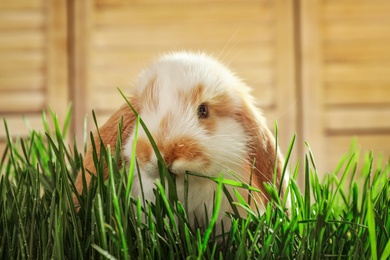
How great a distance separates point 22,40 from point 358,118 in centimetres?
127

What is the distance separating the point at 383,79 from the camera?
2.55 m

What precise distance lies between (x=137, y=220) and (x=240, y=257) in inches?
3.2

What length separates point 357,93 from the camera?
254 cm

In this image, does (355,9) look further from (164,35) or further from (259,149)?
(259,149)

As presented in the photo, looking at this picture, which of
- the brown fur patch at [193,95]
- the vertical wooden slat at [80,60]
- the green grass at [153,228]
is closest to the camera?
the green grass at [153,228]

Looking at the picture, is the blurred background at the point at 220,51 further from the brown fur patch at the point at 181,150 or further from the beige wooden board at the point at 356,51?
the brown fur patch at the point at 181,150

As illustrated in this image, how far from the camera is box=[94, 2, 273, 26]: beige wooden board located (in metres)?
2.48

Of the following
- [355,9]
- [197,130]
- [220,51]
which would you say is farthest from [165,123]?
[355,9]

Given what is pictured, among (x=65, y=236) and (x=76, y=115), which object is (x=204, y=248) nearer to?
(x=65, y=236)

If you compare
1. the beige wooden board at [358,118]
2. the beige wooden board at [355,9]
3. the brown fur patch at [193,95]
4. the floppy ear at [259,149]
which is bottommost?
the beige wooden board at [358,118]

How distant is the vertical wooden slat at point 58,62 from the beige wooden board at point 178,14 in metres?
0.13

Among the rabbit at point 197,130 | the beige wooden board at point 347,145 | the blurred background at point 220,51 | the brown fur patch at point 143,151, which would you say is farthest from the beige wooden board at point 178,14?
the brown fur patch at point 143,151

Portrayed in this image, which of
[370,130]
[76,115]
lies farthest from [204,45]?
[370,130]

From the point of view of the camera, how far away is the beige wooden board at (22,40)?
8.16ft
